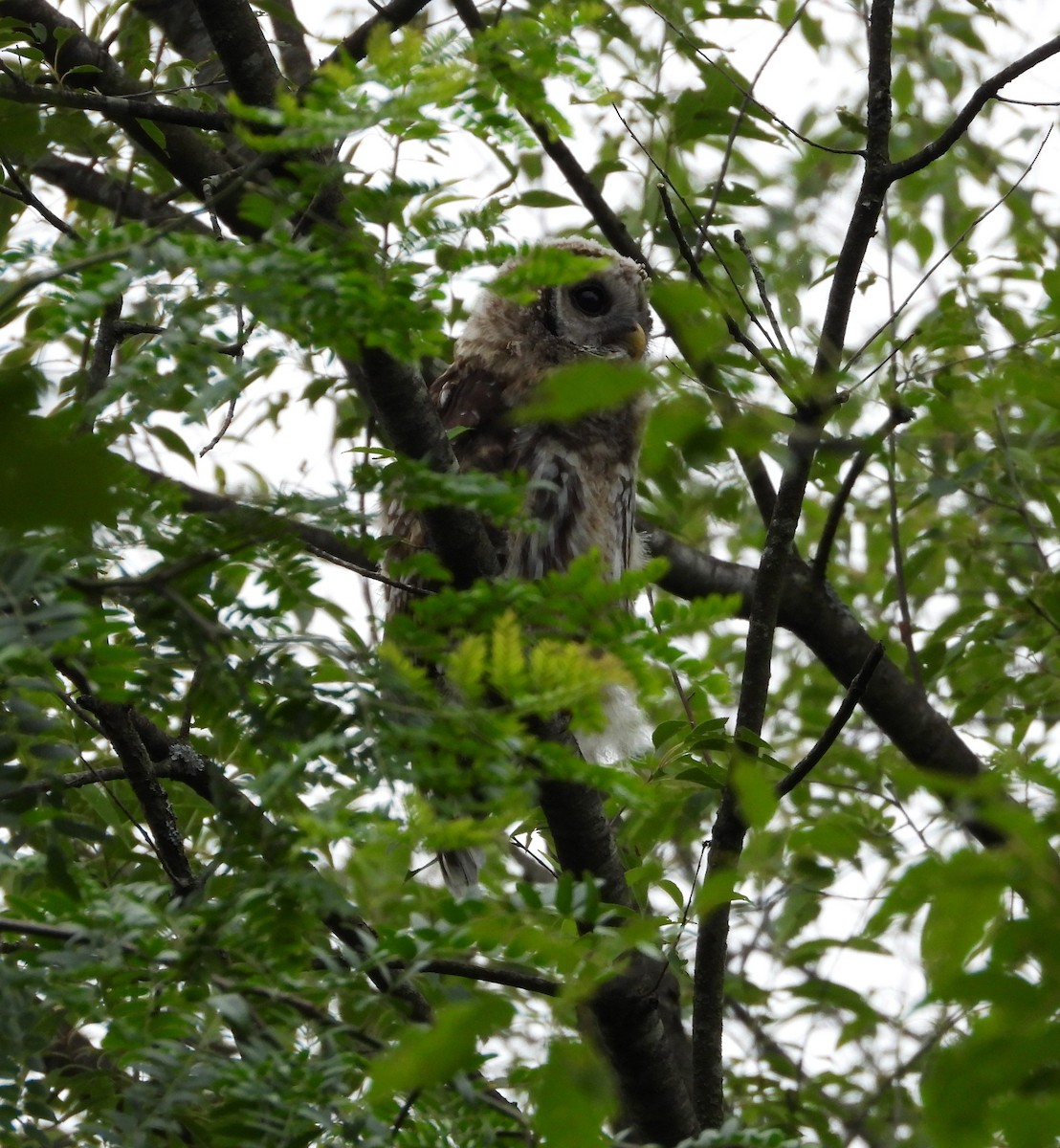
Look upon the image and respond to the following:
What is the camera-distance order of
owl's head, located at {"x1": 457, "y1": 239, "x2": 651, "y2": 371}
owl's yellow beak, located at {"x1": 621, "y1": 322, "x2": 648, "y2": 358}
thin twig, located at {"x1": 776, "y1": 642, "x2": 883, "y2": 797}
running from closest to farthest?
thin twig, located at {"x1": 776, "y1": 642, "x2": 883, "y2": 797}
owl's head, located at {"x1": 457, "y1": 239, "x2": 651, "y2": 371}
owl's yellow beak, located at {"x1": 621, "y1": 322, "x2": 648, "y2": 358}

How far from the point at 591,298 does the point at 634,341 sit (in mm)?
197

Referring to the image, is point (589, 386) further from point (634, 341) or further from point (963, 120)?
point (634, 341)

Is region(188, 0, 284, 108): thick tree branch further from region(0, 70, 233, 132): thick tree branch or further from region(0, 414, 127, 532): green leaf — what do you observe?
Answer: region(0, 414, 127, 532): green leaf

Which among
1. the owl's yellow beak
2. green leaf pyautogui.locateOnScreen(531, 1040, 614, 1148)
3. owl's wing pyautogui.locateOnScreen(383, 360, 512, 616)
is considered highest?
the owl's yellow beak

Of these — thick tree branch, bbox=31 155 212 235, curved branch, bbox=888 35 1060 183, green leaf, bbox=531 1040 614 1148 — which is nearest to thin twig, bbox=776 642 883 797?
curved branch, bbox=888 35 1060 183

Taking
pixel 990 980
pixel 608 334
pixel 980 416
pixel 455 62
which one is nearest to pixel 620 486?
pixel 608 334

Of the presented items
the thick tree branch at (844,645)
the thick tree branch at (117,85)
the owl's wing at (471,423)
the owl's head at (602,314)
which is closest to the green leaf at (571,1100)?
the thick tree branch at (117,85)

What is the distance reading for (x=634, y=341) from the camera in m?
4.47

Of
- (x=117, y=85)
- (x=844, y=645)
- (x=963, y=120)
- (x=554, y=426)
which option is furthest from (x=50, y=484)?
(x=844, y=645)

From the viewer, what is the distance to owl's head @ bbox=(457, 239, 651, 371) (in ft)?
13.7

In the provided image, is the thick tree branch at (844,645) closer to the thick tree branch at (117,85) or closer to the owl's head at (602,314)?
the owl's head at (602,314)

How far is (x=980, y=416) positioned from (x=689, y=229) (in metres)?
1.00

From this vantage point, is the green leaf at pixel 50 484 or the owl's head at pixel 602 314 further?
the owl's head at pixel 602 314

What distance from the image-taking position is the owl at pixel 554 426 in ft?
12.4
